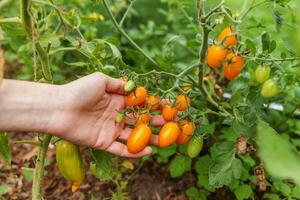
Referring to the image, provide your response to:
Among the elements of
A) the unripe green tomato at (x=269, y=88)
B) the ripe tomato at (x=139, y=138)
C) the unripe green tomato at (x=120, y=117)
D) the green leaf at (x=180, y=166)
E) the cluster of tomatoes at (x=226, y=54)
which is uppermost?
the cluster of tomatoes at (x=226, y=54)

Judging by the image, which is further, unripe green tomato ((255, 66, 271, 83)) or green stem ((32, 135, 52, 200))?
green stem ((32, 135, 52, 200))

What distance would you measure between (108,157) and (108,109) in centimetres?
17

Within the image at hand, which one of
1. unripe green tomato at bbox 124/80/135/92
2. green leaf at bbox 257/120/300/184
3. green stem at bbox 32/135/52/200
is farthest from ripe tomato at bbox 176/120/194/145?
green leaf at bbox 257/120/300/184

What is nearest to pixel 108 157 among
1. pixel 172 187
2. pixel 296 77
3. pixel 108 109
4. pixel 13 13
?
pixel 108 109

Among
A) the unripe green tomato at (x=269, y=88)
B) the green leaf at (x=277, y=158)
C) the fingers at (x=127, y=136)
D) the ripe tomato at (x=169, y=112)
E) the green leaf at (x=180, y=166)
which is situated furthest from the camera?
the green leaf at (x=180, y=166)

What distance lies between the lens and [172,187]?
2.11 meters

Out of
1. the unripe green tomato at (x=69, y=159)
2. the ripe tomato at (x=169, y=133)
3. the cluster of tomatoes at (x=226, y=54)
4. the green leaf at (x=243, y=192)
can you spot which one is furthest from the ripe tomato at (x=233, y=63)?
the unripe green tomato at (x=69, y=159)

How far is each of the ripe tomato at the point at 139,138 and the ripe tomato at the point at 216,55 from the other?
0.29 meters

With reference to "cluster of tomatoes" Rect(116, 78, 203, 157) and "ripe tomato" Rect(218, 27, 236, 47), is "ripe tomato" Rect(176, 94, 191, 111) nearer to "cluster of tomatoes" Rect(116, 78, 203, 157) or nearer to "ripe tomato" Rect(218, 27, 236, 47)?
"cluster of tomatoes" Rect(116, 78, 203, 157)

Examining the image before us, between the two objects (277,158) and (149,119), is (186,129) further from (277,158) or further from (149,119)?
(277,158)

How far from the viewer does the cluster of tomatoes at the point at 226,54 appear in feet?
4.72

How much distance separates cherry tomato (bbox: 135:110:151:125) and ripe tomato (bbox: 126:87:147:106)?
0.03 meters

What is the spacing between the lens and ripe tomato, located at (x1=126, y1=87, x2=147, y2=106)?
1515 millimetres

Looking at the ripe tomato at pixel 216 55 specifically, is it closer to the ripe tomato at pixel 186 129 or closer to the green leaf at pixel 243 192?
the ripe tomato at pixel 186 129
